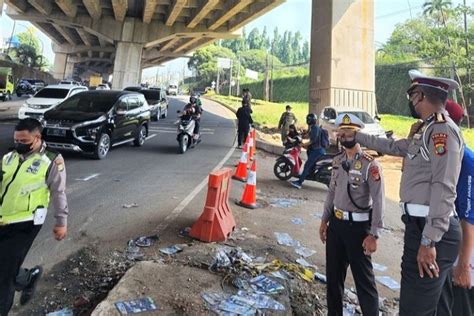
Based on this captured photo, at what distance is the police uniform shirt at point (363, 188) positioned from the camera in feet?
10.9

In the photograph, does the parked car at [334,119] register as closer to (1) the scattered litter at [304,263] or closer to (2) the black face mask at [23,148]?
(1) the scattered litter at [304,263]

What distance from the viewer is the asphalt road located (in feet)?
17.1

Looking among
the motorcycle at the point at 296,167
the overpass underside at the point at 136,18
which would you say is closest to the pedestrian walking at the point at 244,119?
the motorcycle at the point at 296,167

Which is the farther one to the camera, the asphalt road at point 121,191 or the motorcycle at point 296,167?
the motorcycle at point 296,167

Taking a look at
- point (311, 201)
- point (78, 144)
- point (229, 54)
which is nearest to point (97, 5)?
point (78, 144)

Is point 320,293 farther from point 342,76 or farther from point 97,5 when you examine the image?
point 97,5

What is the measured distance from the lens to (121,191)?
7.78 meters

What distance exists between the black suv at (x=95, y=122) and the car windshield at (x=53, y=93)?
590 centimetres

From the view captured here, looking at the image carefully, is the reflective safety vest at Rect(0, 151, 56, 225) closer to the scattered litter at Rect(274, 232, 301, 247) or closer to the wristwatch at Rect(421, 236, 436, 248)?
the wristwatch at Rect(421, 236, 436, 248)

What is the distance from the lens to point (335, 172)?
3.65m

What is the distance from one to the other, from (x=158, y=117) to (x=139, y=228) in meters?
18.5

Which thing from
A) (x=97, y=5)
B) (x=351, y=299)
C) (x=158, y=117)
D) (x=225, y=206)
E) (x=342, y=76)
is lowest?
(x=351, y=299)

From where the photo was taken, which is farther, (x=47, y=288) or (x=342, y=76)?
(x=342, y=76)

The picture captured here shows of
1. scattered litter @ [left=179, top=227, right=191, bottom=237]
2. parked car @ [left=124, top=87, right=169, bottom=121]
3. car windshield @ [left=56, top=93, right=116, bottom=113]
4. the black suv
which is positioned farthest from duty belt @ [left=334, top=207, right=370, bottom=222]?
parked car @ [left=124, top=87, right=169, bottom=121]
